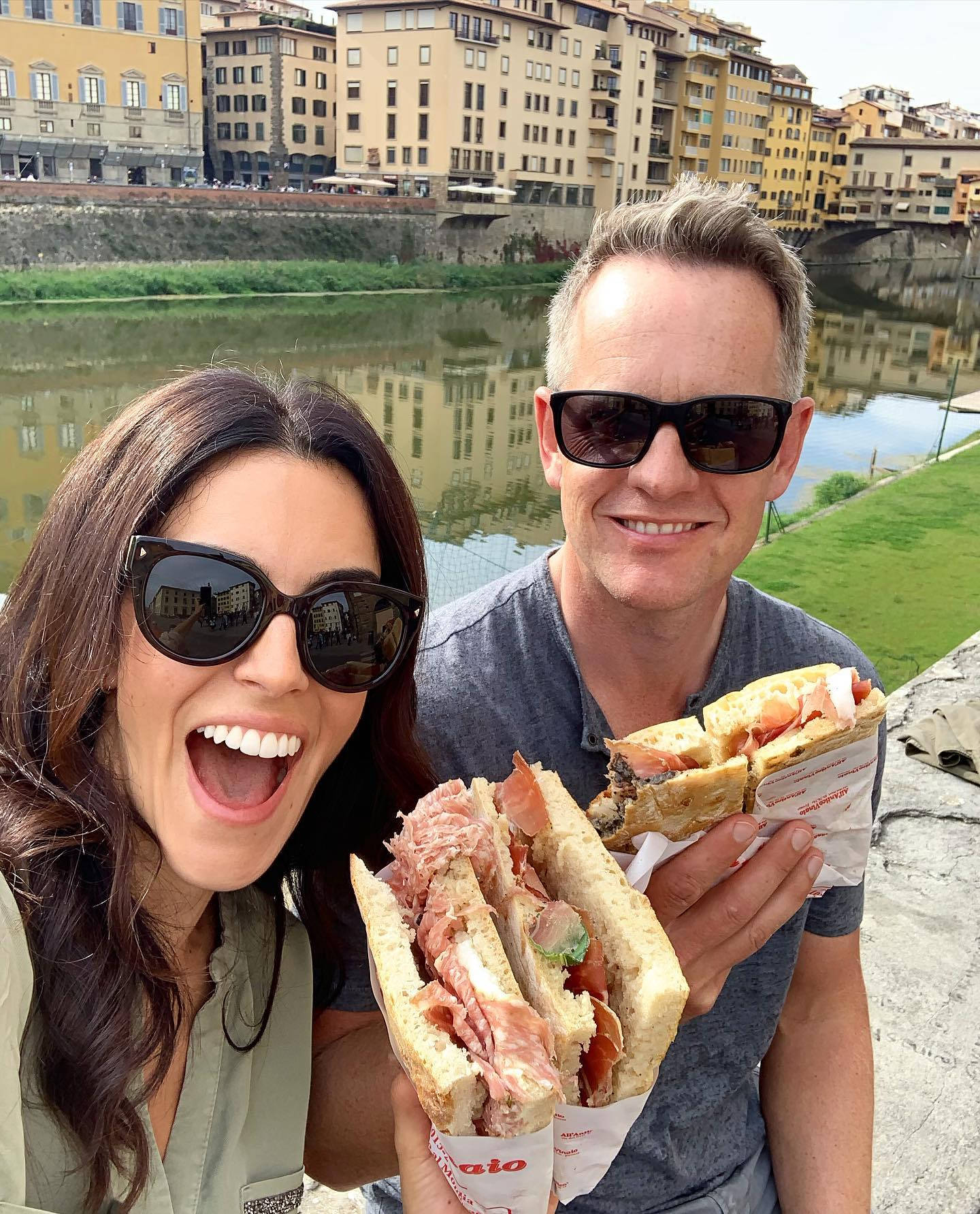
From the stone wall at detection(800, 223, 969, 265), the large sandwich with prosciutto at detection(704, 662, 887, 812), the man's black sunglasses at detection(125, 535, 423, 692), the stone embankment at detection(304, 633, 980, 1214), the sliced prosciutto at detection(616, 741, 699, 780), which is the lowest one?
the stone embankment at detection(304, 633, 980, 1214)

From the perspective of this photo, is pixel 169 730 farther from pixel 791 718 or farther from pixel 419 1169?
pixel 791 718

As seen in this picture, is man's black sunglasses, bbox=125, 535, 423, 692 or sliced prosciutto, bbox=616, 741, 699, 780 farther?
sliced prosciutto, bbox=616, 741, 699, 780

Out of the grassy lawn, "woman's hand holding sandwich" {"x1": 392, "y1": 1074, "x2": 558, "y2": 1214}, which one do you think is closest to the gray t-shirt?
"woman's hand holding sandwich" {"x1": 392, "y1": 1074, "x2": 558, "y2": 1214}

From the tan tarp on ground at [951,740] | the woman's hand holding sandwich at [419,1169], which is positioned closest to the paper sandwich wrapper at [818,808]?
the woman's hand holding sandwich at [419,1169]

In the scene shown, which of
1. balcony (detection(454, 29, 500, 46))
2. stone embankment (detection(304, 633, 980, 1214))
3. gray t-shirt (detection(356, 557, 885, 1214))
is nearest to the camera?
gray t-shirt (detection(356, 557, 885, 1214))

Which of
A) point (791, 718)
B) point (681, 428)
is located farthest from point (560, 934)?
point (681, 428)

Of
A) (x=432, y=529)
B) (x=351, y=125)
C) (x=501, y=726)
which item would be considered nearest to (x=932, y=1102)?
(x=501, y=726)

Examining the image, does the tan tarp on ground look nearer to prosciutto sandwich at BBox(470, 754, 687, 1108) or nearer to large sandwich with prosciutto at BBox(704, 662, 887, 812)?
large sandwich with prosciutto at BBox(704, 662, 887, 812)

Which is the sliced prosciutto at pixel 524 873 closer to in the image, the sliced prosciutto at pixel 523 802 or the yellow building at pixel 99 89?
the sliced prosciutto at pixel 523 802

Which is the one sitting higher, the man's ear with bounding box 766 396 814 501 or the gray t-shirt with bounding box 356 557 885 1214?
the man's ear with bounding box 766 396 814 501
